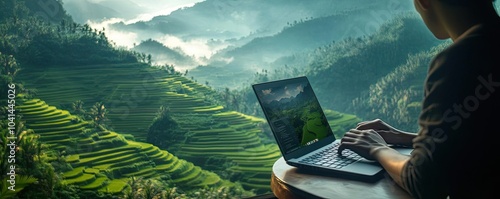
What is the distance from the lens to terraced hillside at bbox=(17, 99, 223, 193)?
6199 millimetres

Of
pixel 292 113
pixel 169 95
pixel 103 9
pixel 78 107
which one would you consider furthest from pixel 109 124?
pixel 292 113

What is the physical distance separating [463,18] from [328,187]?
43cm

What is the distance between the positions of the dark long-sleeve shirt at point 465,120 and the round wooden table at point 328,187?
0.16m

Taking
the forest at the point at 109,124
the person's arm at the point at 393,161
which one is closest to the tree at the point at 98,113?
the forest at the point at 109,124

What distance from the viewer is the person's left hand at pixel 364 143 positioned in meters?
1.02

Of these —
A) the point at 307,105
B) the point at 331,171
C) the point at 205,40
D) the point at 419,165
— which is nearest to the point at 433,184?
the point at 419,165

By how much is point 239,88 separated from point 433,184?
29.2 feet

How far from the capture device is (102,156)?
23.2ft

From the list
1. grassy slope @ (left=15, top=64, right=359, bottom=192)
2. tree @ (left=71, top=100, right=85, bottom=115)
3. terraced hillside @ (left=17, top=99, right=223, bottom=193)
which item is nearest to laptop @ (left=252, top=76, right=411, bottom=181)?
terraced hillside @ (left=17, top=99, right=223, bottom=193)

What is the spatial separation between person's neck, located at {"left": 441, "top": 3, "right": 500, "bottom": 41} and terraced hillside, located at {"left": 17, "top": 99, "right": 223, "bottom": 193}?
18.7 feet

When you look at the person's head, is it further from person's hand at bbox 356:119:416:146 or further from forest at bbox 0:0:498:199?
forest at bbox 0:0:498:199

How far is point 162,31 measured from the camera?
7555 mm

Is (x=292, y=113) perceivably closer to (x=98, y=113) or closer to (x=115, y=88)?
(x=98, y=113)

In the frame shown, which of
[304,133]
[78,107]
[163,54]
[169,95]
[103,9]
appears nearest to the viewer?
[304,133]
